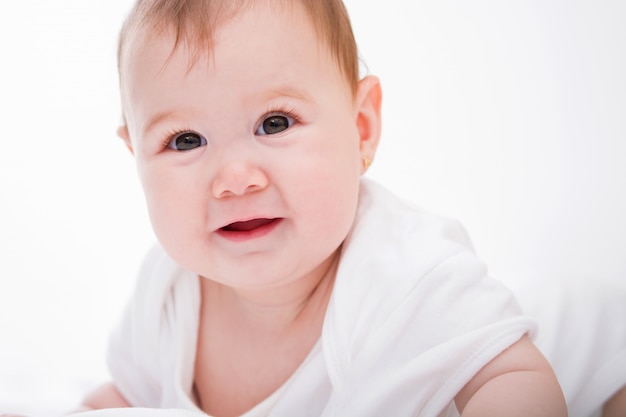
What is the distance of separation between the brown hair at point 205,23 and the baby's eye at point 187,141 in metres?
0.13

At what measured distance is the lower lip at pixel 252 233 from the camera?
122 cm

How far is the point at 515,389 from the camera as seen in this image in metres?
1.07

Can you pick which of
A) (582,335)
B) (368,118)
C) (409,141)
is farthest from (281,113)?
(409,141)

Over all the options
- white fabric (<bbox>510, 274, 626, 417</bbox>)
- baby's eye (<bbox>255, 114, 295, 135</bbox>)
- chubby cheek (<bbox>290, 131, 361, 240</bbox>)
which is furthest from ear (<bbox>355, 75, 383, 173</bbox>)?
white fabric (<bbox>510, 274, 626, 417</bbox>)

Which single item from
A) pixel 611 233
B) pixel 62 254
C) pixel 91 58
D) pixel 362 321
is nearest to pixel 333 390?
pixel 362 321

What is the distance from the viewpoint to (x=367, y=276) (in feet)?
4.17

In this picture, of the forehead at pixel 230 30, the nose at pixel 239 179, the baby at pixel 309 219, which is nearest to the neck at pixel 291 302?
the baby at pixel 309 219

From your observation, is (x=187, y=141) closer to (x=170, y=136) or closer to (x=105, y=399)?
(x=170, y=136)

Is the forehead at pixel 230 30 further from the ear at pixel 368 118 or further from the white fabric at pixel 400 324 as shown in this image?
the white fabric at pixel 400 324

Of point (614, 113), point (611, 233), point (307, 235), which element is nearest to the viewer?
point (307, 235)

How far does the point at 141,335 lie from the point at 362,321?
0.58 metres

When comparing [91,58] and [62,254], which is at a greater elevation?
[91,58]

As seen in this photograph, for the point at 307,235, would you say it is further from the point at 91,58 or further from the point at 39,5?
the point at 39,5

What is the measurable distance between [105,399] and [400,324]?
0.74 meters
